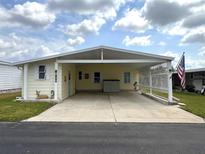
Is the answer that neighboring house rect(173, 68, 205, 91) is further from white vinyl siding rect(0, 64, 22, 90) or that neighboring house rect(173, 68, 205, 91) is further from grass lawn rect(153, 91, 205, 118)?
white vinyl siding rect(0, 64, 22, 90)

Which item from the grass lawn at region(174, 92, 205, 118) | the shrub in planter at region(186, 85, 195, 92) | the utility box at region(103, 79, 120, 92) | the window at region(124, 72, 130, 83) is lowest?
the grass lawn at region(174, 92, 205, 118)

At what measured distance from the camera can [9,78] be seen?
74.5 feet

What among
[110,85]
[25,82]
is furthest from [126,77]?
[25,82]

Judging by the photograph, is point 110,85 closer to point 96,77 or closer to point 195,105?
point 96,77

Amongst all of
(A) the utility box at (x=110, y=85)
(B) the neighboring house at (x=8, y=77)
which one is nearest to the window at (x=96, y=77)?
(A) the utility box at (x=110, y=85)

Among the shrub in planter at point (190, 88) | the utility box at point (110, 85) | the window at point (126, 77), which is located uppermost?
the window at point (126, 77)

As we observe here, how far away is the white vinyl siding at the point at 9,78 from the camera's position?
21.1 meters

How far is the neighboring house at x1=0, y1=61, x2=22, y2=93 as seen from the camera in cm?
2100

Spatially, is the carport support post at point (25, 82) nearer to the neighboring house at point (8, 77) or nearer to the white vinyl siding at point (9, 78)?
the neighboring house at point (8, 77)

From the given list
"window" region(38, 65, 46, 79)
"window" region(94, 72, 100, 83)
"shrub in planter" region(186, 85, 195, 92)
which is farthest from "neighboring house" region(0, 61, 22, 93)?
"shrub in planter" region(186, 85, 195, 92)

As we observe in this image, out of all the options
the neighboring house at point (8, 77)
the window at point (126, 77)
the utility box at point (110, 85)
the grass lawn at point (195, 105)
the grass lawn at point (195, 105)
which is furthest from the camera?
the window at point (126, 77)

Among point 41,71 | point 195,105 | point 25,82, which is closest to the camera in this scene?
point 195,105

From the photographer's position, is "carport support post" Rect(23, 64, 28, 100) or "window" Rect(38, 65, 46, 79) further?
"window" Rect(38, 65, 46, 79)

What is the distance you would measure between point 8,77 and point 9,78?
329mm
